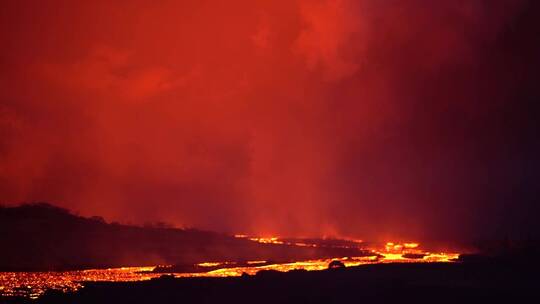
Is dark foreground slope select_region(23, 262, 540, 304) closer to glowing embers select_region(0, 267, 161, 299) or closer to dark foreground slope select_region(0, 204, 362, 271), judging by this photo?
glowing embers select_region(0, 267, 161, 299)

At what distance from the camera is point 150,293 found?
48.7 m

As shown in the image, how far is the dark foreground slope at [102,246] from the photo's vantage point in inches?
2832

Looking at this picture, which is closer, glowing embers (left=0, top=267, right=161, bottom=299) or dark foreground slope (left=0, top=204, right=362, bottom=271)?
glowing embers (left=0, top=267, right=161, bottom=299)

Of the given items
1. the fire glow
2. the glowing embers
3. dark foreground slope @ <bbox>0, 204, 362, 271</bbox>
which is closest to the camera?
the glowing embers

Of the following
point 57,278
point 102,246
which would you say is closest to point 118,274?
point 57,278

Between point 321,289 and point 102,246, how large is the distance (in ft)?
127

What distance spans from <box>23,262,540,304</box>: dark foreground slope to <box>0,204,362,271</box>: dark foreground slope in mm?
21065

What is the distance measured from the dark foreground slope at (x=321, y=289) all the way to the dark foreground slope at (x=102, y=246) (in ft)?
69.1

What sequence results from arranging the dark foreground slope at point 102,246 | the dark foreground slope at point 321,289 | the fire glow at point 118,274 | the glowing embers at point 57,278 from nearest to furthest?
the dark foreground slope at point 321,289, the glowing embers at point 57,278, the fire glow at point 118,274, the dark foreground slope at point 102,246

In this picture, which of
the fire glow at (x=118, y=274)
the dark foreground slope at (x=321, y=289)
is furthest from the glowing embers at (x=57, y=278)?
the dark foreground slope at (x=321, y=289)

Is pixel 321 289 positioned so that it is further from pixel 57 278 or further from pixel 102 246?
pixel 102 246

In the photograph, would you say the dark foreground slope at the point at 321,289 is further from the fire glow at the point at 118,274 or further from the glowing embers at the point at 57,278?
the fire glow at the point at 118,274

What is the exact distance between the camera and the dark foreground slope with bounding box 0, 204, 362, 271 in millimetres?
71938

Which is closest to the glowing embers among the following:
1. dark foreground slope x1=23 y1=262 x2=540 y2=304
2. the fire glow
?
the fire glow
